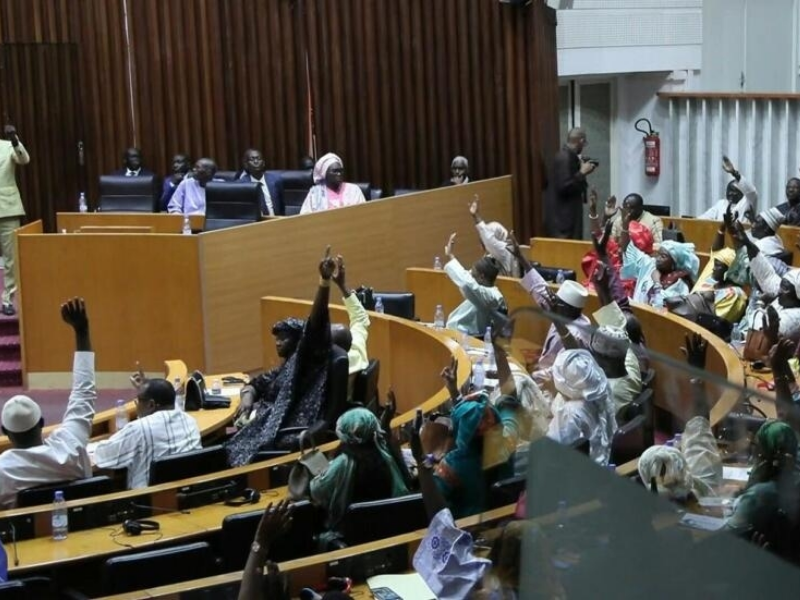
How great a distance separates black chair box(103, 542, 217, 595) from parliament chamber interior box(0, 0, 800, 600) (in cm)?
1

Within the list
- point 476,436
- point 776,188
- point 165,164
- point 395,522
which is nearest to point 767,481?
point 476,436

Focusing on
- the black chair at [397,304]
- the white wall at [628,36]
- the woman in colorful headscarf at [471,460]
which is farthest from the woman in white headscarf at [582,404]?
the white wall at [628,36]

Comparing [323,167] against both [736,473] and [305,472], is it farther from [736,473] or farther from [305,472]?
[736,473]

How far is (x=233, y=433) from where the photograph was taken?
24.1ft

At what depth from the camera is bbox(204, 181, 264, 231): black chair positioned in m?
10.6

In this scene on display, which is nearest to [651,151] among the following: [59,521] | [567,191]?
[567,191]

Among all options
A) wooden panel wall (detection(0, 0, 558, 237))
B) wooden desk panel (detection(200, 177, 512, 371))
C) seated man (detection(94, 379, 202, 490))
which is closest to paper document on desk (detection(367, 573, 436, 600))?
seated man (detection(94, 379, 202, 490))

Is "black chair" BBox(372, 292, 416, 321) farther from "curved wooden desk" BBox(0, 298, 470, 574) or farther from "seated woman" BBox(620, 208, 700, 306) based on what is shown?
"seated woman" BBox(620, 208, 700, 306)

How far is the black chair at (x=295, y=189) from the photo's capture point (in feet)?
38.8

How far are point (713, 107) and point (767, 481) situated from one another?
13.2 metres

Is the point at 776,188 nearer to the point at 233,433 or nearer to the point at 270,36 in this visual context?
the point at 270,36

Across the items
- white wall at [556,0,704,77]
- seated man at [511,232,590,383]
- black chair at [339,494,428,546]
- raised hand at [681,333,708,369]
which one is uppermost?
white wall at [556,0,704,77]

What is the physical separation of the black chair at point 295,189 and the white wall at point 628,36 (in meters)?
3.56

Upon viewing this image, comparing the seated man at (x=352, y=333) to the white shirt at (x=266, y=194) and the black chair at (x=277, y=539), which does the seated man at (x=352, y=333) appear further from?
the white shirt at (x=266, y=194)
